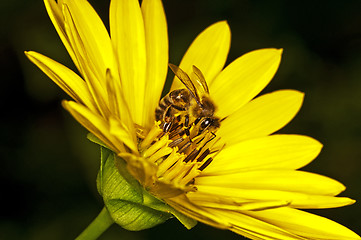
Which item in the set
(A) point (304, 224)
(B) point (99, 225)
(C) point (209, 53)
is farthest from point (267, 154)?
(B) point (99, 225)

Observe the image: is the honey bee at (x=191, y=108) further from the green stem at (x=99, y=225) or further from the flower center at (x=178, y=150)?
the green stem at (x=99, y=225)

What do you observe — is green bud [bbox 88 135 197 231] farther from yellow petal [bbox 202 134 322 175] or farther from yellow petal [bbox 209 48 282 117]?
yellow petal [bbox 209 48 282 117]

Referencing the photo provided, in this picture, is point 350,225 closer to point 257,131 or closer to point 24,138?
point 257,131

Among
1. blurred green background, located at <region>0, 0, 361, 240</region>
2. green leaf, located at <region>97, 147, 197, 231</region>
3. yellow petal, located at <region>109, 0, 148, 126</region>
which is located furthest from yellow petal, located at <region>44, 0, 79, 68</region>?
blurred green background, located at <region>0, 0, 361, 240</region>

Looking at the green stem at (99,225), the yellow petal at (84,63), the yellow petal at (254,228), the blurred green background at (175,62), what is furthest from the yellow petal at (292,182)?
the blurred green background at (175,62)

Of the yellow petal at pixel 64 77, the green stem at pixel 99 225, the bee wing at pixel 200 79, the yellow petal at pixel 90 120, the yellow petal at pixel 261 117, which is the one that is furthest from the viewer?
the yellow petal at pixel 261 117

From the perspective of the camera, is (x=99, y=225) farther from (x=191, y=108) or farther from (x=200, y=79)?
(x=200, y=79)
